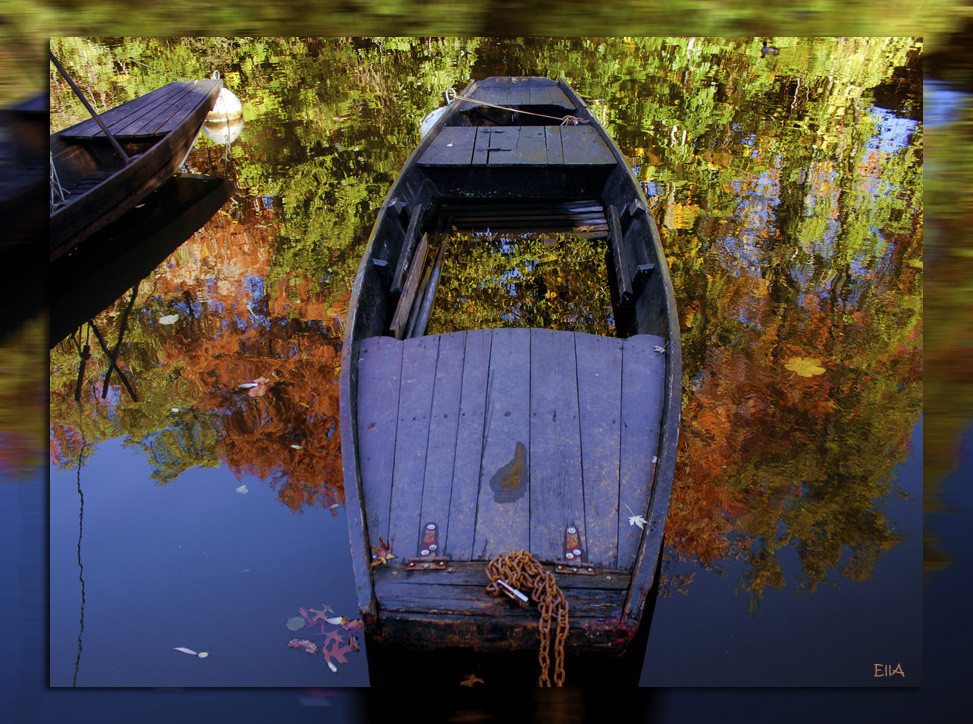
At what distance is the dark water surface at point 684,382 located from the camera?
2.49m

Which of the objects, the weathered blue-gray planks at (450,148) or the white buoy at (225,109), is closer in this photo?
the weathered blue-gray planks at (450,148)

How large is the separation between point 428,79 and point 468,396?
3677 millimetres

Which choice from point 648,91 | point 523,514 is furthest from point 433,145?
point 523,514

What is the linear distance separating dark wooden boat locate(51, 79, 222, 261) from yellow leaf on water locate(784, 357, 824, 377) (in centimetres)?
467

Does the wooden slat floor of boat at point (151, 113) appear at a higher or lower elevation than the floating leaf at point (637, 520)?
higher

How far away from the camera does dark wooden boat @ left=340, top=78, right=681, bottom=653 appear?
1.99m

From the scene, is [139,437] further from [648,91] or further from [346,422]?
[648,91]

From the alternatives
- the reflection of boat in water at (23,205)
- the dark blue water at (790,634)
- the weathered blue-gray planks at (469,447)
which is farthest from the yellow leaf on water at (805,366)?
the reflection of boat in water at (23,205)

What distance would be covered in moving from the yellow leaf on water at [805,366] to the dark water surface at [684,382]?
A: 14 mm

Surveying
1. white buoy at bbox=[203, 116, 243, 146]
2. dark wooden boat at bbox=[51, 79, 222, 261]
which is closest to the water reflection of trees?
white buoy at bbox=[203, 116, 243, 146]

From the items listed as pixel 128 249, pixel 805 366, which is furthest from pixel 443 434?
pixel 128 249

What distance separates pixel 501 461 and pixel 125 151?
4.95 metres

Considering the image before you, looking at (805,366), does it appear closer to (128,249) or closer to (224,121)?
(128,249)

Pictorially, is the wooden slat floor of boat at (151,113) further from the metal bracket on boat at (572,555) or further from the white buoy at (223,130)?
the metal bracket on boat at (572,555)
